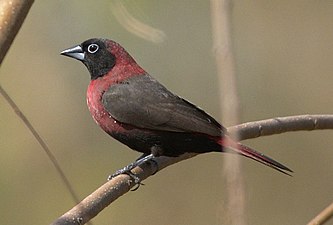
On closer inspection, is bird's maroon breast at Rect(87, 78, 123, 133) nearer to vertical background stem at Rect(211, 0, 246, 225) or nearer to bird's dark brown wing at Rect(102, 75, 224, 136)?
bird's dark brown wing at Rect(102, 75, 224, 136)

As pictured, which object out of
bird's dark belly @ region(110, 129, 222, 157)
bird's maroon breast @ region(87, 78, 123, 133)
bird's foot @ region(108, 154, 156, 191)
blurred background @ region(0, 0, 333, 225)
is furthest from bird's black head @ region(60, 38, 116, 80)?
blurred background @ region(0, 0, 333, 225)

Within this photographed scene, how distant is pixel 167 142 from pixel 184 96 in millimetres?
2678

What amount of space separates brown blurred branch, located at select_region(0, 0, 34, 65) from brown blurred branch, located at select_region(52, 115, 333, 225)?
434 mm

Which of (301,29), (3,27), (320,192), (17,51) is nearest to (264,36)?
(301,29)

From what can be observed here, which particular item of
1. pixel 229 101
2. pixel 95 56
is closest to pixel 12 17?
pixel 229 101

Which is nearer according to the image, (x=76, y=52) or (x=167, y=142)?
(x=167, y=142)

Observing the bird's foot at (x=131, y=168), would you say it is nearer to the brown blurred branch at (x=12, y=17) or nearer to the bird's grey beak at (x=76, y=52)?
the bird's grey beak at (x=76, y=52)

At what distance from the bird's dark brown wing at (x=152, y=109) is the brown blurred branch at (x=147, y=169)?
0.46 feet

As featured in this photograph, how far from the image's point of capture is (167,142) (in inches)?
124

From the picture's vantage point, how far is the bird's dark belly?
10.1 feet

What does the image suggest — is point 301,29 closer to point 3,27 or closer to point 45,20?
point 45,20

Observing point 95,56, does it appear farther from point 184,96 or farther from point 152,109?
Result: point 184,96

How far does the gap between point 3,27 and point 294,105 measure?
155 inches

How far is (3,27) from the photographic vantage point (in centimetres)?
207
